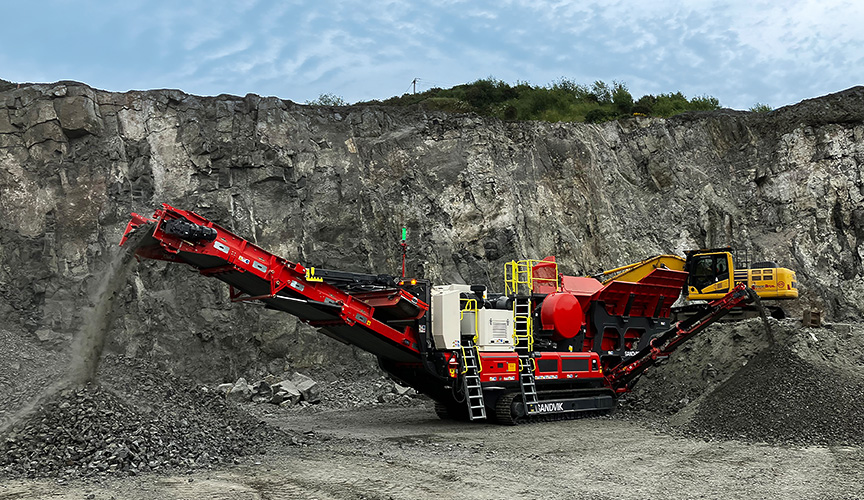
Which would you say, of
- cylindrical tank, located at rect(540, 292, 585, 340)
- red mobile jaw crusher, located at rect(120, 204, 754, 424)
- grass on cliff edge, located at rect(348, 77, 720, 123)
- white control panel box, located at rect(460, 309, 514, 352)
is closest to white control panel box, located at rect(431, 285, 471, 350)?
red mobile jaw crusher, located at rect(120, 204, 754, 424)

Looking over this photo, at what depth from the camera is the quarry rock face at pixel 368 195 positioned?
19891 millimetres

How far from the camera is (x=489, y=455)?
31.4ft

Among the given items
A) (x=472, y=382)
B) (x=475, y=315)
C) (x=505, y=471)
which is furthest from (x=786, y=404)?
(x=505, y=471)

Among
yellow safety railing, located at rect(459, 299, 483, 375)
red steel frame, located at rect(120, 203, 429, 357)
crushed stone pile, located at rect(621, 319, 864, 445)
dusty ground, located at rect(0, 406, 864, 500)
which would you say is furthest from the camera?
yellow safety railing, located at rect(459, 299, 483, 375)

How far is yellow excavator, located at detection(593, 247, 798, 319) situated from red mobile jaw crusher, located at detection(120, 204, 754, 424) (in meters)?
0.92

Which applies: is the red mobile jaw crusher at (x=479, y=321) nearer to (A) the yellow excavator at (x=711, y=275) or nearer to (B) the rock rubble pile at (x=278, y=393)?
(A) the yellow excavator at (x=711, y=275)

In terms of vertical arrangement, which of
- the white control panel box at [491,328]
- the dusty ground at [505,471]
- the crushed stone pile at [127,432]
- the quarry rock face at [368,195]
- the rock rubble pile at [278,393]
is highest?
the quarry rock face at [368,195]

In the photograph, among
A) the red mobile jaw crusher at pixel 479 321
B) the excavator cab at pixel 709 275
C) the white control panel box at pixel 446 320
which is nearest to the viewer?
the red mobile jaw crusher at pixel 479 321

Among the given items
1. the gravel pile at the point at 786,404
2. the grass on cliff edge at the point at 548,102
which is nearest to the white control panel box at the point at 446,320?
the gravel pile at the point at 786,404

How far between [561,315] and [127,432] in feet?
25.6

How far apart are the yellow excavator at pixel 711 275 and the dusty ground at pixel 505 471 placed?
4703 mm

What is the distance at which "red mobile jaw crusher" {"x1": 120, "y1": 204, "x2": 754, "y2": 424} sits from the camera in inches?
422

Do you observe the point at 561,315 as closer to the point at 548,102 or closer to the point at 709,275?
the point at 709,275

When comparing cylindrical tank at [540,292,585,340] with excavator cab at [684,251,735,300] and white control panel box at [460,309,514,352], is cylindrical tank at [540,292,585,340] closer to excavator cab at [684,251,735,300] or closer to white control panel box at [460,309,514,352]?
white control panel box at [460,309,514,352]
